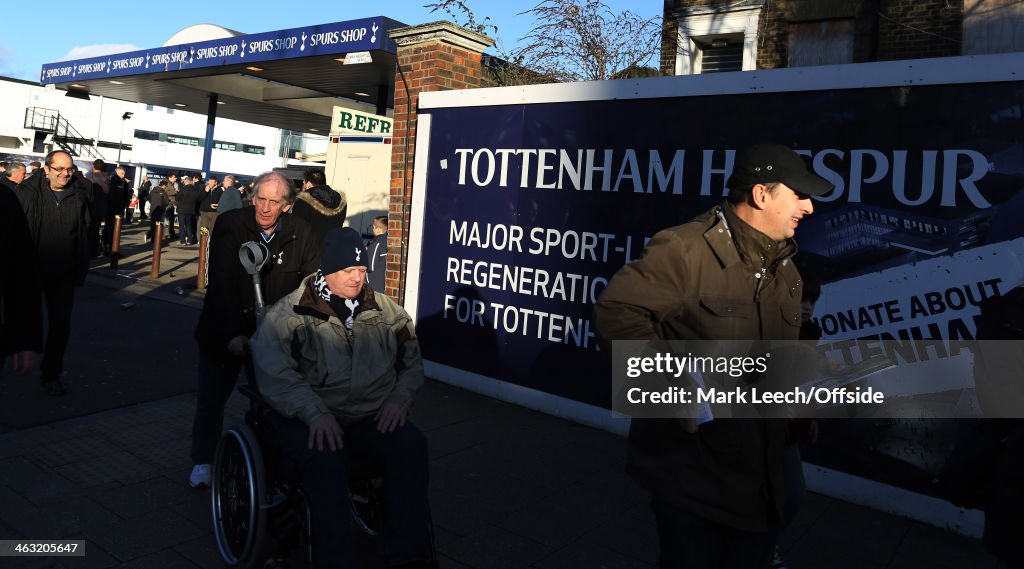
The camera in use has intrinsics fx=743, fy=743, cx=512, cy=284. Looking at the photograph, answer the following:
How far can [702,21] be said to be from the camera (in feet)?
39.4

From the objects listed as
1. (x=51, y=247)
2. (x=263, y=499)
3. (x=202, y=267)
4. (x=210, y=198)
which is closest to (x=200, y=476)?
(x=263, y=499)

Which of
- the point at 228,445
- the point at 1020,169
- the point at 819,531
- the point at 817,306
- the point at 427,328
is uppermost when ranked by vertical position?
the point at 1020,169

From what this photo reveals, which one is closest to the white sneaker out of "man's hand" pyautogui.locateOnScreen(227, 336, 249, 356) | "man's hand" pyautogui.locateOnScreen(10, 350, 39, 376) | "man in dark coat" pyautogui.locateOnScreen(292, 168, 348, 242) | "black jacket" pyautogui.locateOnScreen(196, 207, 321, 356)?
"black jacket" pyautogui.locateOnScreen(196, 207, 321, 356)

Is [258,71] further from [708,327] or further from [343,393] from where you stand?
[708,327]

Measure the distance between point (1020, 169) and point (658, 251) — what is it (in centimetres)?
318

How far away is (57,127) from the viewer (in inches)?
2151

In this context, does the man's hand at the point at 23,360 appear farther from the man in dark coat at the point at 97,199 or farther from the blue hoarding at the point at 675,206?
the man in dark coat at the point at 97,199

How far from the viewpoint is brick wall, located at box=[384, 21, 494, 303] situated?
7.33 m

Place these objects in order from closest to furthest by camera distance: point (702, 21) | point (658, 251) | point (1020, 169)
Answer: point (658, 251)
point (1020, 169)
point (702, 21)

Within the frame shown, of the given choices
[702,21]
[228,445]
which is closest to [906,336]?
[228,445]

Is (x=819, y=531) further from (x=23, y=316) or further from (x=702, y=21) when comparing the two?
(x=702, y=21)

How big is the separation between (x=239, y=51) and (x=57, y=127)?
5098 cm

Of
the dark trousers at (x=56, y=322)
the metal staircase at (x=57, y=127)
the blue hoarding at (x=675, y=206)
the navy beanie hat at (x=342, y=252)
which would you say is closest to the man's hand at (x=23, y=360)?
the navy beanie hat at (x=342, y=252)
